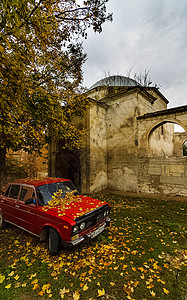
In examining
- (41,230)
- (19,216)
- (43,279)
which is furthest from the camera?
(19,216)

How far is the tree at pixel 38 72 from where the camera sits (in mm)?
3012

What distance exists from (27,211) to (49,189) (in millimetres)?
765

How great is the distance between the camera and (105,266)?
2738 mm

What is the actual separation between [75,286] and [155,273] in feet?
5.16

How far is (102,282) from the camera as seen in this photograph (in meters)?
2.39

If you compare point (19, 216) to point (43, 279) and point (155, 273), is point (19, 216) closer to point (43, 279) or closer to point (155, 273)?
point (43, 279)

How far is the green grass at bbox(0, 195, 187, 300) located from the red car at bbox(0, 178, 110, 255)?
1.36 ft

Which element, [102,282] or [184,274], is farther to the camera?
[184,274]

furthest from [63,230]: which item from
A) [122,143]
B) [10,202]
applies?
[122,143]

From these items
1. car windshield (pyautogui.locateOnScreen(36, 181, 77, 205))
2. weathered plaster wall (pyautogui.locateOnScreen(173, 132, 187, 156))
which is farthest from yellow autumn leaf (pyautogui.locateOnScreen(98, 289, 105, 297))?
weathered plaster wall (pyautogui.locateOnScreen(173, 132, 187, 156))

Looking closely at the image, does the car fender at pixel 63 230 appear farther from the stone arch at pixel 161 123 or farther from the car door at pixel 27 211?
the stone arch at pixel 161 123

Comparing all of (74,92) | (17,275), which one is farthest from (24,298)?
(74,92)

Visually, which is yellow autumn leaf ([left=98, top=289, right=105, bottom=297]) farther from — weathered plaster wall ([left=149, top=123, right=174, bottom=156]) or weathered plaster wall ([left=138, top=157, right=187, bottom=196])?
weathered plaster wall ([left=149, top=123, right=174, bottom=156])

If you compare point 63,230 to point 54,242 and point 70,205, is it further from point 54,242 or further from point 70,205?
point 70,205
